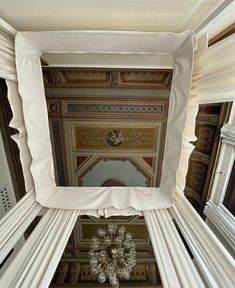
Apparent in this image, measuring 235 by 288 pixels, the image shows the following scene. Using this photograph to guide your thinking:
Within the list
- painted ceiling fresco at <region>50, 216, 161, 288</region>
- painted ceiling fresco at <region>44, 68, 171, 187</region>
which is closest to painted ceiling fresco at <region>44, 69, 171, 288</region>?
painted ceiling fresco at <region>44, 68, 171, 187</region>

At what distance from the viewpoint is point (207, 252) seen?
133 cm

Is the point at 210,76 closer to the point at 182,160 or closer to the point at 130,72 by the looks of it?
the point at 182,160

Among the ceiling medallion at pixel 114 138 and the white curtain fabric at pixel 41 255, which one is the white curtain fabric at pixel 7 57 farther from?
the ceiling medallion at pixel 114 138

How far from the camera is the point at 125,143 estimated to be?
3.12 metres

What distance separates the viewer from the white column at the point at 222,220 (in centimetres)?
230

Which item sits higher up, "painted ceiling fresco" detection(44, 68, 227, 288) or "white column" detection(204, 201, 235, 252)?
"painted ceiling fresco" detection(44, 68, 227, 288)

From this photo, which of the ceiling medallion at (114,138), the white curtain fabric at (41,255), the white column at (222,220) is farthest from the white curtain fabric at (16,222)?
the white column at (222,220)

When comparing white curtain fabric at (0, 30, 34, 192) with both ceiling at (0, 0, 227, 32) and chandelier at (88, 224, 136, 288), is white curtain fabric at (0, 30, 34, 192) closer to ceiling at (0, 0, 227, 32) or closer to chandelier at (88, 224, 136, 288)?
ceiling at (0, 0, 227, 32)

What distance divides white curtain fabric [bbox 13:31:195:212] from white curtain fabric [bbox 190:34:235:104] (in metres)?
0.09

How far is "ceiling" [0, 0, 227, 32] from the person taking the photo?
4.14 feet

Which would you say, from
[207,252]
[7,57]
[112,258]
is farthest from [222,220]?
[7,57]

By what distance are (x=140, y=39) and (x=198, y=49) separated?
0.50 meters

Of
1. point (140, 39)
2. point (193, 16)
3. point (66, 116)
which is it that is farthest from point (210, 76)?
point (66, 116)

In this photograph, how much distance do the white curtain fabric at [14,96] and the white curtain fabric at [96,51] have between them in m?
0.06
